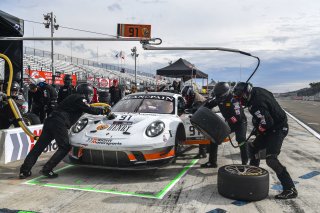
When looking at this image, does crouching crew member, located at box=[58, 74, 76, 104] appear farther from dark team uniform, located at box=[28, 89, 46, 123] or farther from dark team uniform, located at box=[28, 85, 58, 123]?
dark team uniform, located at box=[28, 89, 46, 123]

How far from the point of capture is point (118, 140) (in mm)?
5422

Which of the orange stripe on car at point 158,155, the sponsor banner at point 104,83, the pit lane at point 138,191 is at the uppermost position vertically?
the sponsor banner at point 104,83

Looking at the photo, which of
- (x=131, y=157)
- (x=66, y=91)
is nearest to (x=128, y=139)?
(x=131, y=157)

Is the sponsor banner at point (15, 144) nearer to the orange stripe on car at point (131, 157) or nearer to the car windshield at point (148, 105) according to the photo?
the car windshield at point (148, 105)

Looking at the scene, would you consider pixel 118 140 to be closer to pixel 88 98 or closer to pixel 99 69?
pixel 88 98

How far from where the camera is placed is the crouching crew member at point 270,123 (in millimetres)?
4660

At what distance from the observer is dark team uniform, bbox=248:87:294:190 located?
15.3 ft

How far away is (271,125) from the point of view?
4.75 meters

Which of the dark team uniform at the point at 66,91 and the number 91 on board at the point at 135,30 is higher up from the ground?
the number 91 on board at the point at 135,30

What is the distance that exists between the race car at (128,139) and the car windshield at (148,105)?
0.09 m

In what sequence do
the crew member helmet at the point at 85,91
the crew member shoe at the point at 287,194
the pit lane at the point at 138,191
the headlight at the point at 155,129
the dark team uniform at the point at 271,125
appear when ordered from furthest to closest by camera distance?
the crew member helmet at the point at 85,91 < the headlight at the point at 155,129 < the dark team uniform at the point at 271,125 < the crew member shoe at the point at 287,194 < the pit lane at the point at 138,191

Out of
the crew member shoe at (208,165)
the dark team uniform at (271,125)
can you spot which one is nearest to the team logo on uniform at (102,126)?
the crew member shoe at (208,165)

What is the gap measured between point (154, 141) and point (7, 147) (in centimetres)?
316

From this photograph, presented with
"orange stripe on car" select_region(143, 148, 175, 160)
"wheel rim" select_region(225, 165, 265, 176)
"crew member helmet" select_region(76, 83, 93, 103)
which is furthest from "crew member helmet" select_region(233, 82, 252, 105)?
"crew member helmet" select_region(76, 83, 93, 103)
